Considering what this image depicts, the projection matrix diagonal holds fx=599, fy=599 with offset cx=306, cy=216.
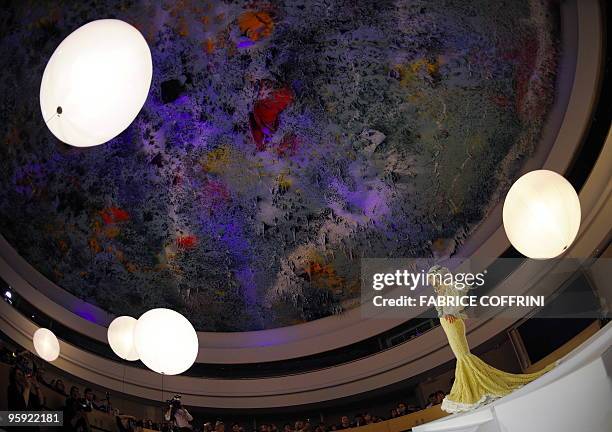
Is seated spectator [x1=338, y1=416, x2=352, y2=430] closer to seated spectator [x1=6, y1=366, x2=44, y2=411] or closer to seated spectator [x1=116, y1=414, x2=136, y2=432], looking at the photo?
seated spectator [x1=116, y1=414, x2=136, y2=432]

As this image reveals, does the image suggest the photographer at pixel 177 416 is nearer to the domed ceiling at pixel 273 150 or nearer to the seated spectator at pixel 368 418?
the domed ceiling at pixel 273 150

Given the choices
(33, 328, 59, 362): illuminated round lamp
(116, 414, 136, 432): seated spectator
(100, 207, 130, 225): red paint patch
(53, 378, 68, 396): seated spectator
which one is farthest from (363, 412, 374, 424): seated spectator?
(100, 207, 130, 225): red paint patch

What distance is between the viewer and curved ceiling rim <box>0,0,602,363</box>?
755 centimetres

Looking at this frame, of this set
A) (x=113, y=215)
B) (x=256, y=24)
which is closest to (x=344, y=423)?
(x=113, y=215)

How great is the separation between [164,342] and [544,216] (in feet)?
10.9

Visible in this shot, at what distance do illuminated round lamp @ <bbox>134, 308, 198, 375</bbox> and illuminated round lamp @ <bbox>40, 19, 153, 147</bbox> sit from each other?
2295mm

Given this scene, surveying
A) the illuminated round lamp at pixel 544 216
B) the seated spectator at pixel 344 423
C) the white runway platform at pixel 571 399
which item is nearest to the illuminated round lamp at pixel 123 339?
the illuminated round lamp at pixel 544 216

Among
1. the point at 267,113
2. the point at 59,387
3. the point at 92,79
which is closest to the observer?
the point at 92,79

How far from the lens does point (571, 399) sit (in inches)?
63.6

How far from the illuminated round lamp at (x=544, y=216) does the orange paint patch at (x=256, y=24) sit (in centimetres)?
506

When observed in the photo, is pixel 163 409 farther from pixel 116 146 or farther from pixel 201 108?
pixel 201 108

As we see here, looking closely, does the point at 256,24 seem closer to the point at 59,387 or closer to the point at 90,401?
the point at 59,387

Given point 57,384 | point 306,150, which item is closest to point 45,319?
point 57,384

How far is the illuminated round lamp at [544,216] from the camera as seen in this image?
482cm
